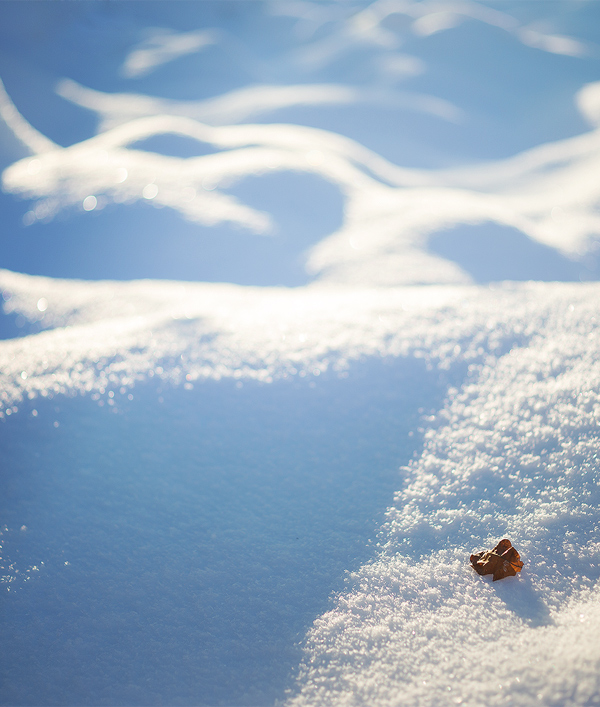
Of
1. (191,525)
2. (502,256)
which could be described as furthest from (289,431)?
(502,256)

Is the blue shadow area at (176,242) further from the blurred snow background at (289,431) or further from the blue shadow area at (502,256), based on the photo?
the blue shadow area at (502,256)

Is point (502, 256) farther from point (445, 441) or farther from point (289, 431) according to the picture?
point (289, 431)

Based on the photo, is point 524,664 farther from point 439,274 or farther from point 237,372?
point 439,274

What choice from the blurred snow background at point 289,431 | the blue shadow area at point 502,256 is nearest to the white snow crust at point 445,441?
the blurred snow background at point 289,431

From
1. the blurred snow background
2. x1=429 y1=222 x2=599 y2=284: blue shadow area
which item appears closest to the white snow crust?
Answer: the blurred snow background

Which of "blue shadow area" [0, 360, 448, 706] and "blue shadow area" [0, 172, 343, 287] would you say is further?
"blue shadow area" [0, 172, 343, 287]

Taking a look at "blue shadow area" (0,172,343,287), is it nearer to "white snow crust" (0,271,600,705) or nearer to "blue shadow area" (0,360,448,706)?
"white snow crust" (0,271,600,705)
